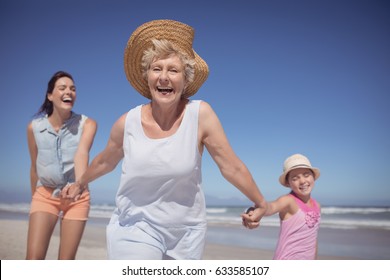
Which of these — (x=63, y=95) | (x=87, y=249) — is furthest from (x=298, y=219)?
(x=87, y=249)

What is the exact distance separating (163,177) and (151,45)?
616mm

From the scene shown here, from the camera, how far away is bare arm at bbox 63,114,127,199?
6.72ft

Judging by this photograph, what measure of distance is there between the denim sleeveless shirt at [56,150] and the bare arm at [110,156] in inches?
13.2

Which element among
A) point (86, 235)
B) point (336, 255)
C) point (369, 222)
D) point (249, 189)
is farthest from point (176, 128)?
point (369, 222)

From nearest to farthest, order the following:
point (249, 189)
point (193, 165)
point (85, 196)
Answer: point (193, 165) < point (249, 189) < point (85, 196)

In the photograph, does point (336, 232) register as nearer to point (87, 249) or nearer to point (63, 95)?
point (87, 249)

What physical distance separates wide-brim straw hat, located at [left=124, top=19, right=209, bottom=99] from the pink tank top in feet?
3.74

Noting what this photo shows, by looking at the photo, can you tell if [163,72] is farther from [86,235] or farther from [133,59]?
[86,235]

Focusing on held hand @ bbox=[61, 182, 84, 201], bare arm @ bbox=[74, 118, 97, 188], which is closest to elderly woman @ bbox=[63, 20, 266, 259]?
held hand @ bbox=[61, 182, 84, 201]

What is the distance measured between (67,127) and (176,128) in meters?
1.14

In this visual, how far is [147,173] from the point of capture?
6.24 ft

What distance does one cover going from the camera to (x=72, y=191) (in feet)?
8.34

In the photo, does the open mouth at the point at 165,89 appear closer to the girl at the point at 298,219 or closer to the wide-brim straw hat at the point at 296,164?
the girl at the point at 298,219

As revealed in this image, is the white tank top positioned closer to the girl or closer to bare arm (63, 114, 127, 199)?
bare arm (63, 114, 127, 199)
